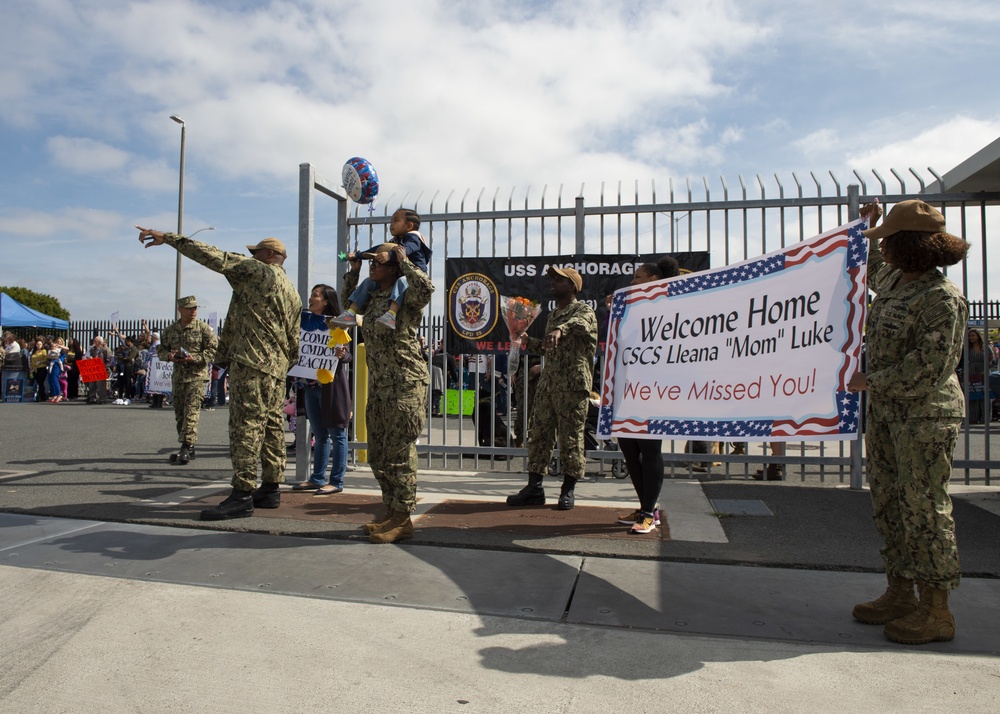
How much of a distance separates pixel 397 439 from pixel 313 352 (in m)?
2.05

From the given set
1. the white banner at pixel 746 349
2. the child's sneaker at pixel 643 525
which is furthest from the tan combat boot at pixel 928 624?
the child's sneaker at pixel 643 525

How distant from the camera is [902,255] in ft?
10.8

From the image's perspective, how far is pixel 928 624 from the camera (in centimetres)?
318

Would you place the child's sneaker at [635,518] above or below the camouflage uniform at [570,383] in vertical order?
below

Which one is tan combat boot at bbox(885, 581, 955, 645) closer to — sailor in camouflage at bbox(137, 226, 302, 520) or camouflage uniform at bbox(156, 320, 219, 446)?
sailor in camouflage at bbox(137, 226, 302, 520)

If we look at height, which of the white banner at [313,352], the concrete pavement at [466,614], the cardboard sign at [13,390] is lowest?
the concrete pavement at [466,614]

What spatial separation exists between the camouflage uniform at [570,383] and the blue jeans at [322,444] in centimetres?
184

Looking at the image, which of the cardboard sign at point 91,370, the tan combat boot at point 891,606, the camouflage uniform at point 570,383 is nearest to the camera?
the tan combat boot at point 891,606

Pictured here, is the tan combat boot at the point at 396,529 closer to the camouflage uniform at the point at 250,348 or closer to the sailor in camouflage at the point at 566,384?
the camouflage uniform at the point at 250,348

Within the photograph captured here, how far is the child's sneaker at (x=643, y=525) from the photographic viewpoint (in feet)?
16.4

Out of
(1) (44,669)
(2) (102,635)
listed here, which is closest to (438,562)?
(2) (102,635)

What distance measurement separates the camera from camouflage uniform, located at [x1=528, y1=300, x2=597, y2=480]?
553 cm

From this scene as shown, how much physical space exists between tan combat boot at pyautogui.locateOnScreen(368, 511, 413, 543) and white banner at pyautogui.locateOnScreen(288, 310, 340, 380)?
6.39 feet

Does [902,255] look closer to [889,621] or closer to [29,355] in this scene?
[889,621]
